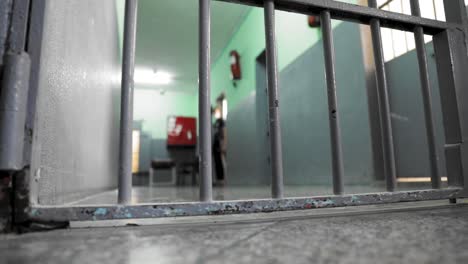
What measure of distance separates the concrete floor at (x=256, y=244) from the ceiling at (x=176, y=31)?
4322 millimetres

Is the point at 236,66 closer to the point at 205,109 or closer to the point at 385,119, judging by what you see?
the point at 385,119

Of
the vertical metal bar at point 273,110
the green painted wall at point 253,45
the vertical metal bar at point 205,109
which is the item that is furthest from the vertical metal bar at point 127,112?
the green painted wall at point 253,45

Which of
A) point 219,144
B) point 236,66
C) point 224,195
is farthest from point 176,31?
point 224,195

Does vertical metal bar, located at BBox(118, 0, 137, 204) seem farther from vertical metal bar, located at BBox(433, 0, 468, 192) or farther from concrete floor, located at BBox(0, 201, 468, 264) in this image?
vertical metal bar, located at BBox(433, 0, 468, 192)

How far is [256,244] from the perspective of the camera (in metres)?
0.41

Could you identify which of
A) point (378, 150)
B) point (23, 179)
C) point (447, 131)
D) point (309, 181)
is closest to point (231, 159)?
point (309, 181)

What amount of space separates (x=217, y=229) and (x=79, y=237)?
0.24 m

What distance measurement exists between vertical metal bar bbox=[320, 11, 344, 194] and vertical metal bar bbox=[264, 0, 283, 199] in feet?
0.48

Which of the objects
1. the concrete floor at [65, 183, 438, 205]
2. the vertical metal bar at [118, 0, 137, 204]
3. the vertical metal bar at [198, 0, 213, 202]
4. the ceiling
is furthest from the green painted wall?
the vertical metal bar at [118, 0, 137, 204]

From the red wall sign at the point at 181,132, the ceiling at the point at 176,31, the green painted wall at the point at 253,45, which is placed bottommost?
the red wall sign at the point at 181,132

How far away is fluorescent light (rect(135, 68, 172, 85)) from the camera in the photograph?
24.3 feet

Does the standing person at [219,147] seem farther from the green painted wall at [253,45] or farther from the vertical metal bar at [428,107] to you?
the vertical metal bar at [428,107]

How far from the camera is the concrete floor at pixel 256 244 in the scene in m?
0.34

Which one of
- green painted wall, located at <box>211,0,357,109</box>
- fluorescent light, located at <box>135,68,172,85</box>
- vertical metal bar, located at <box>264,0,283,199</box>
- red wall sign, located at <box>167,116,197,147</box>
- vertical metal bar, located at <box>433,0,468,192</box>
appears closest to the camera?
vertical metal bar, located at <box>264,0,283,199</box>
